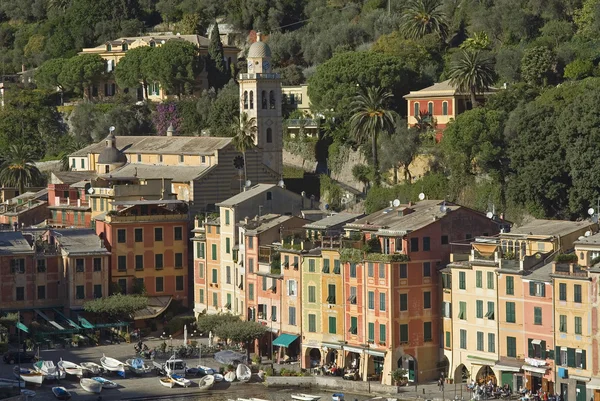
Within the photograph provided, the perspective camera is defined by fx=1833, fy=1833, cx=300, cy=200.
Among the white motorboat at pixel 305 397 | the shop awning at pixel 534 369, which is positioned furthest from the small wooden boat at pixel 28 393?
the shop awning at pixel 534 369

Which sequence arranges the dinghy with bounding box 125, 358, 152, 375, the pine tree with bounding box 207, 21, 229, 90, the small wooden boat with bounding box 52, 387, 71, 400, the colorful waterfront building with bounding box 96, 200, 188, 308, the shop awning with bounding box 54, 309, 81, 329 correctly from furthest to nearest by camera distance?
the pine tree with bounding box 207, 21, 229, 90 → the colorful waterfront building with bounding box 96, 200, 188, 308 → the shop awning with bounding box 54, 309, 81, 329 → the dinghy with bounding box 125, 358, 152, 375 → the small wooden boat with bounding box 52, 387, 71, 400

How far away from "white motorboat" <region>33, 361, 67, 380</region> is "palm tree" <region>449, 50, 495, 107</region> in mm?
39899

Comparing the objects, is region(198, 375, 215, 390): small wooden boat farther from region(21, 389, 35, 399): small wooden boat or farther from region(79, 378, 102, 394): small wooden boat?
region(21, 389, 35, 399): small wooden boat

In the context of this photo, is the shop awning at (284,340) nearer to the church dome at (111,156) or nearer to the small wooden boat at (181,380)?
the small wooden boat at (181,380)

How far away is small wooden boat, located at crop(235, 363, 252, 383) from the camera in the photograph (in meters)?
97.5

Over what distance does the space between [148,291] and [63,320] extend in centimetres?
658

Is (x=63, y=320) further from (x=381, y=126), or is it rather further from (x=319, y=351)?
(x=381, y=126)

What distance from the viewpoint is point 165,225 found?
382 feet

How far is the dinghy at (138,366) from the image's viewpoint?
99.2m

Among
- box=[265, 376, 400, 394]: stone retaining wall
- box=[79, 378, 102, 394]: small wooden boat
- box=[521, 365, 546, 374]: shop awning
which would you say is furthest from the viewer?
box=[79, 378, 102, 394]: small wooden boat

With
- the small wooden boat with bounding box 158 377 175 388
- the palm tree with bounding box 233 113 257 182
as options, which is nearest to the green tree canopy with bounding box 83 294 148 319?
the small wooden boat with bounding box 158 377 175 388

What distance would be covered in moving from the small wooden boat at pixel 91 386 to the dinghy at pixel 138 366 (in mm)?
4132

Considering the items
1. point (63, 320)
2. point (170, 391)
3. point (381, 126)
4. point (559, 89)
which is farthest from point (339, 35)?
point (170, 391)

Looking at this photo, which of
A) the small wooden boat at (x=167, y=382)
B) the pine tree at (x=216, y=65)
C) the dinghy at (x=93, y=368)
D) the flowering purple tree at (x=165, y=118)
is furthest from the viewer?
the pine tree at (x=216, y=65)
